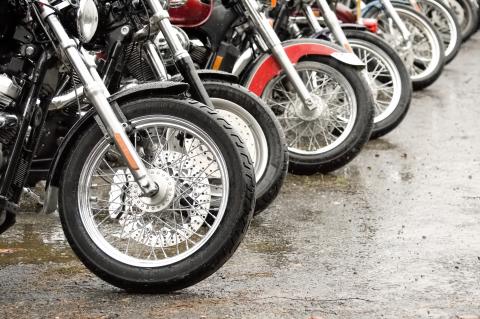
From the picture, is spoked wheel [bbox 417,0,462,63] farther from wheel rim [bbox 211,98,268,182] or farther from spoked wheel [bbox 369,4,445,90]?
wheel rim [bbox 211,98,268,182]

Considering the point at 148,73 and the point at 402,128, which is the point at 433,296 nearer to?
the point at 148,73

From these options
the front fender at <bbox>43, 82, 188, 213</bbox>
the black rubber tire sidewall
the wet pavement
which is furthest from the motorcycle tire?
the black rubber tire sidewall

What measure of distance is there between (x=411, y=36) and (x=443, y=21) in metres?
2.24

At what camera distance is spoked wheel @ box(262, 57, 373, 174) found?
25.1 feet

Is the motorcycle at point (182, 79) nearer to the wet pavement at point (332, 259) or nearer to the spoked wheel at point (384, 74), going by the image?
the wet pavement at point (332, 259)

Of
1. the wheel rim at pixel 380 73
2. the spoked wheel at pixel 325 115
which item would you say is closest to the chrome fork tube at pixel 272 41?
the spoked wheel at pixel 325 115

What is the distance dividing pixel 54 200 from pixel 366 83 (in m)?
3.07

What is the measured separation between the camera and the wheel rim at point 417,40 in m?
11.3

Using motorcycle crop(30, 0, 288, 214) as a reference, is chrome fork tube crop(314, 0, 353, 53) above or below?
below

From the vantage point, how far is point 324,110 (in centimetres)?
781

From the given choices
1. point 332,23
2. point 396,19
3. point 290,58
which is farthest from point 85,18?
point 396,19

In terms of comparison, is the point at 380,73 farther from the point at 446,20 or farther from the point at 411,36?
the point at 446,20

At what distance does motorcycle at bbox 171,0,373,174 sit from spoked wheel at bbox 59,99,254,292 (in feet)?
7.47

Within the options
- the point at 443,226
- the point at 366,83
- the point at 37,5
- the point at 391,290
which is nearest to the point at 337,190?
the point at 366,83
